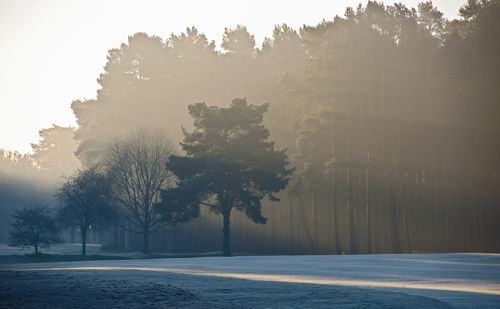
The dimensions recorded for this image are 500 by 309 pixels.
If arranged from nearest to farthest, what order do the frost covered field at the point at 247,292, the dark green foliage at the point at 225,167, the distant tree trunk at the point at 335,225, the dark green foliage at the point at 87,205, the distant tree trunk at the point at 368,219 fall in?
the frost covered field at the point at 247,292 → the dark green foliage at the point at 225,167 → the dark green foliage at the point at 87,205 → the distant tree trunk at the point at 368,219 → the distant tree trunk at the point at 335,225

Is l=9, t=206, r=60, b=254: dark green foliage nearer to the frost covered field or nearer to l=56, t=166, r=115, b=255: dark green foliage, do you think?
l=56, t=166, r=115, b=255: dark green foliage

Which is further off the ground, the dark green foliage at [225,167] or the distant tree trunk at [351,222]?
the dark green foliage at [225,167]

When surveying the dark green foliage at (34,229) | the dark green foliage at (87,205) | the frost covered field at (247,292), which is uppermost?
the dark green foliage at (87,205)

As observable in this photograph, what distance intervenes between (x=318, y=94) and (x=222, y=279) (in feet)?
110

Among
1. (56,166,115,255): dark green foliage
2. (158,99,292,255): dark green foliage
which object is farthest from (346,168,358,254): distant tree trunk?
(56,166,115,255): dark green foliage

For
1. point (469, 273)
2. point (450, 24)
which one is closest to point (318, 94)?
point (450, 24)

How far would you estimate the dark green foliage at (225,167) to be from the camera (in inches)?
1658

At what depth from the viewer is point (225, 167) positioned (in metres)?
42.0

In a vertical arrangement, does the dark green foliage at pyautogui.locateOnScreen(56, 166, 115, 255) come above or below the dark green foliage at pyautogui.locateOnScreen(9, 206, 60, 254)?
above

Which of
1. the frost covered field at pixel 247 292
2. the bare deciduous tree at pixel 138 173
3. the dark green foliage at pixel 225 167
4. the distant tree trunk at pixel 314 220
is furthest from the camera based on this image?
the distant tree trunk at pixel 314 220

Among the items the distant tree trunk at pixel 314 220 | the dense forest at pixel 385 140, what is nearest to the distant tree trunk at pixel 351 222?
the dense forest at pixel 385 140

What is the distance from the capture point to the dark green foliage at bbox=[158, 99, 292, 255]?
42.1 m

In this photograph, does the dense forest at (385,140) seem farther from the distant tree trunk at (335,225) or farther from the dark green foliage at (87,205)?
the dark green foliage at (87,205)

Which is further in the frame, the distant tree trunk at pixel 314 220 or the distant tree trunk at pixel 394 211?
the distant tree trunk at pixel 314 220
